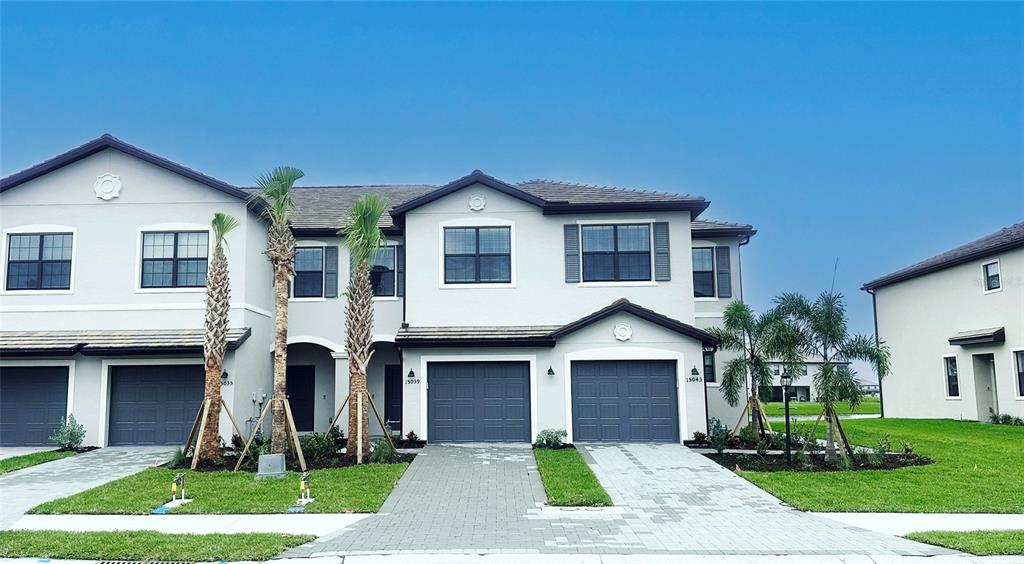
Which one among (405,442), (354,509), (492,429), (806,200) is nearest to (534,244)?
(492,429)

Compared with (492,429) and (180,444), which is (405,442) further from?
(180,444)

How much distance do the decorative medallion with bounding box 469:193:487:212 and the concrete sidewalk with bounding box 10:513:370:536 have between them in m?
10.8

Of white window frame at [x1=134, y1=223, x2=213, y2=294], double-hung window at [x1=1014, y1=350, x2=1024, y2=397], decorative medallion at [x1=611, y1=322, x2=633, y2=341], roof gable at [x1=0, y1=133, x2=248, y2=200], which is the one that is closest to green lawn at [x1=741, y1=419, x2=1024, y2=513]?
decorative medallion at [x1=611, y1=322, x2=633, y2=341]

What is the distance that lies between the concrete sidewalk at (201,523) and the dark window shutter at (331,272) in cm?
1109

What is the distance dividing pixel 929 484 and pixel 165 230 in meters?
19.1

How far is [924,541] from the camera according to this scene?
329 inches

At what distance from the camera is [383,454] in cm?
1496

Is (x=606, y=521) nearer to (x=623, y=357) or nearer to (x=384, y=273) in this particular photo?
(x=623, y=357)

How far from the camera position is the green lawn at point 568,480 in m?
10.7

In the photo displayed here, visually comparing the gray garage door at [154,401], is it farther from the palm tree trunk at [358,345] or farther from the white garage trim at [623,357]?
the white garage trim at [623,357]

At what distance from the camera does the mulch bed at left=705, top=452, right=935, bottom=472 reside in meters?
13.8

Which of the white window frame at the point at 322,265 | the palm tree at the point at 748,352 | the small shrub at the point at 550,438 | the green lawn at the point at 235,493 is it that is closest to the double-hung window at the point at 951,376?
the palm tree at the point at 748,352

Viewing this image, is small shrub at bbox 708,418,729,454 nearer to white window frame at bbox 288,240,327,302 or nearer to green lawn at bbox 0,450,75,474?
white window frame at bbox 288,240,327,302

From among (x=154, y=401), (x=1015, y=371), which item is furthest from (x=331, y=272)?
(x=1015, y=371)
